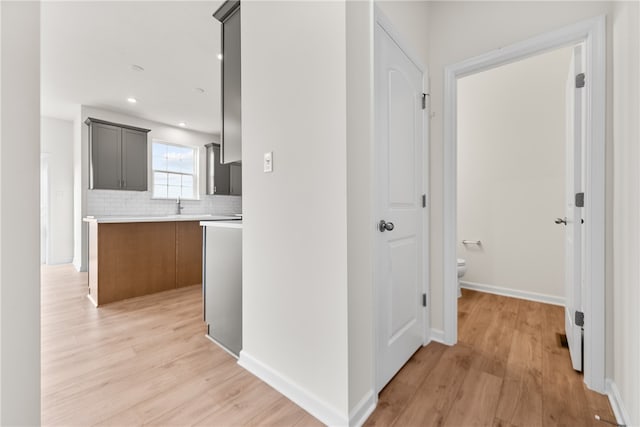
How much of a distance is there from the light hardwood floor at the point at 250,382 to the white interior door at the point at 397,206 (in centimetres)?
23

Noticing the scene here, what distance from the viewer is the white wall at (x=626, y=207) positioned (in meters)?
1.17

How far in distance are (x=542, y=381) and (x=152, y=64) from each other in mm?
4488

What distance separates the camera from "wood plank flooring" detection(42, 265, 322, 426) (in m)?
1.34

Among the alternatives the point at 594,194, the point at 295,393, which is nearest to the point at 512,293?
the point at 594,194

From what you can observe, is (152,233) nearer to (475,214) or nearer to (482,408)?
(482,408)

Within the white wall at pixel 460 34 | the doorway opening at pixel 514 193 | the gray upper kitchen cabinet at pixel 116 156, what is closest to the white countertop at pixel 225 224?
the white wall at pixel 460 34

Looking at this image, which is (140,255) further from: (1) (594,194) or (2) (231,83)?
(1) (594,194)

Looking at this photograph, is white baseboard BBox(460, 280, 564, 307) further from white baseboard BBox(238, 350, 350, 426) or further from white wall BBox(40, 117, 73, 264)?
white wall BBox(40, 117, 73, 264)

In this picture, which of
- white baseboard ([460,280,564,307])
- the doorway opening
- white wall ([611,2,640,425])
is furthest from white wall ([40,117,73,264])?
white wall ([611,2,640,425])

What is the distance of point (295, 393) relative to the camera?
1426 mm

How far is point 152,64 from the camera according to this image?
10.4 feet

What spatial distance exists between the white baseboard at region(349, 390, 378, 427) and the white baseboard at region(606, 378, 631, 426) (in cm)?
112

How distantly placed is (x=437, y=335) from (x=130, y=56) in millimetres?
4076

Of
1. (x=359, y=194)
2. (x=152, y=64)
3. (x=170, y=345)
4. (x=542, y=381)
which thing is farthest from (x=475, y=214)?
(x=152, y=64)
